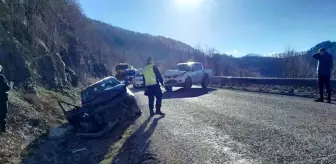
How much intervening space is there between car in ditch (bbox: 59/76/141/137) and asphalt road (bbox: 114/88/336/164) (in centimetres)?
106

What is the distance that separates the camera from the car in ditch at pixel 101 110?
9758mm

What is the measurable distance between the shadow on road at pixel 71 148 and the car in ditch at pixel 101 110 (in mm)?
270

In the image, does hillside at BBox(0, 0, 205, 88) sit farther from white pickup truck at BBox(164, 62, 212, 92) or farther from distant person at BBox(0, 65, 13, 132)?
white pickup truck at BBox(164, 62, 212, 92)

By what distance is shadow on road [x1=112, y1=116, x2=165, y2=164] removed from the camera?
5898 millimetres

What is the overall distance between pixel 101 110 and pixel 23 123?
225cm

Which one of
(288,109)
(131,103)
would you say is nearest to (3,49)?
(131,103)

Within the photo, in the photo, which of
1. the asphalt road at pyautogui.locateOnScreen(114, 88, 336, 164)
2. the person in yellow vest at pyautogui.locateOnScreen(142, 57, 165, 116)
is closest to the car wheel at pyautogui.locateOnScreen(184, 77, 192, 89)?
the person in yellow vest at pyautogui.locateOnScreen(142, 57, 165, 116)

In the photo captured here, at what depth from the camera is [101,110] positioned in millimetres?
9805

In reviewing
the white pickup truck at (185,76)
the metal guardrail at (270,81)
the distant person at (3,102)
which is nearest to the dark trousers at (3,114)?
the distant person at (3,102)

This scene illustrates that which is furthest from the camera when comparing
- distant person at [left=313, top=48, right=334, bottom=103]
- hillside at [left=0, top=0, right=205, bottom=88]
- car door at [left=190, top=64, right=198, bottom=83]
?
car door at [left=190, top=64, right=198, bottom=83]

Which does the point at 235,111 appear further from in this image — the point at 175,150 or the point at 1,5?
the point at 1,5

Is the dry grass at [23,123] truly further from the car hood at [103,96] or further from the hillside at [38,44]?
the car hood at [103,96]

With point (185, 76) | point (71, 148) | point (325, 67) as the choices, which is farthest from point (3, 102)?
point (185, 76)

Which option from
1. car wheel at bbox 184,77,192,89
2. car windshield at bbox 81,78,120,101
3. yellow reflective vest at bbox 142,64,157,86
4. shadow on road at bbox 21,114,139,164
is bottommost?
shadow on road at bbox 21,114,139,164
